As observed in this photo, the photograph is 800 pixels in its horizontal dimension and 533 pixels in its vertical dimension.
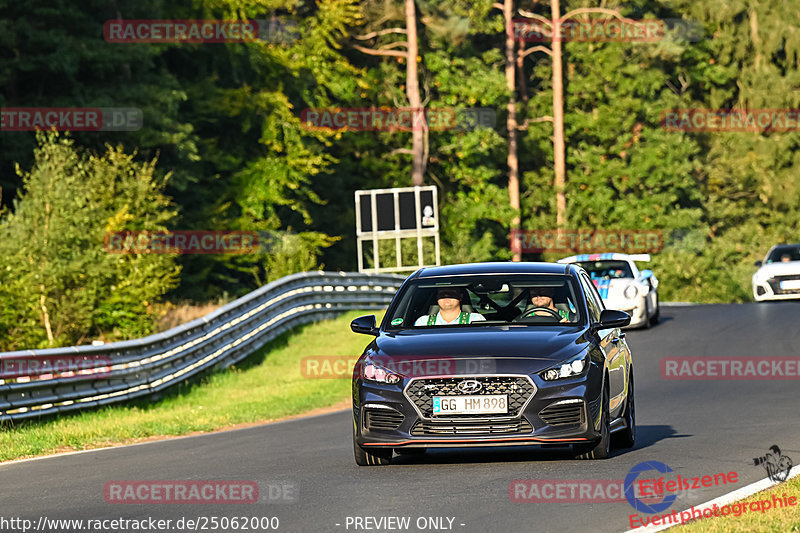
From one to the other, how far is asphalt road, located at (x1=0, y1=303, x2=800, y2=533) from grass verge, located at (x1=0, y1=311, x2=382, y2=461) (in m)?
1.16

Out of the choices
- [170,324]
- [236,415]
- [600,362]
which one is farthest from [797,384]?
[170,324]

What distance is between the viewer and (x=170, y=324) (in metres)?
29.9

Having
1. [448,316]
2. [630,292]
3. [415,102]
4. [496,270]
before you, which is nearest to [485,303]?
[496,270]

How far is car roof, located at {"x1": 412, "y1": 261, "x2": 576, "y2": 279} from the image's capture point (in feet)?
39.1

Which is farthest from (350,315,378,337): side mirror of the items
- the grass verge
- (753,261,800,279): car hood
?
(753,261,800,279): car hood

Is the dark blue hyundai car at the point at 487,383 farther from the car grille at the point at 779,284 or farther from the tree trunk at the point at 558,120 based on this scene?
the tree trunk at the point at 558,120

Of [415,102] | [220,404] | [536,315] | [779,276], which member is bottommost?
[220,404]

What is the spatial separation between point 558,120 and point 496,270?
169 ft

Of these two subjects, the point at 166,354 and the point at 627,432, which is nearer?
the point at 627,432

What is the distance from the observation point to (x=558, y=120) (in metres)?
62.6

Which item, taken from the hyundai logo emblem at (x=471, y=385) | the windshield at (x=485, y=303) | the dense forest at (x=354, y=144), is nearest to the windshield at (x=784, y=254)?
the dense forest at (x=354, y=144)

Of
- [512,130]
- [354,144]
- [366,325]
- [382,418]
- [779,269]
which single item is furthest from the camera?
[512,130]

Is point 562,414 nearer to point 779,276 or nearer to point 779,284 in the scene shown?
point 779,276

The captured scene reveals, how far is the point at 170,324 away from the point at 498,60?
38521mm
